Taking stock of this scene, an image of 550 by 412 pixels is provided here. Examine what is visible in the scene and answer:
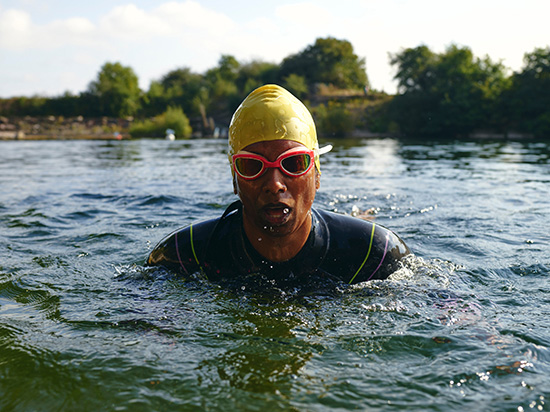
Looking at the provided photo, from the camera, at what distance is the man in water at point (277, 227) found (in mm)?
3314

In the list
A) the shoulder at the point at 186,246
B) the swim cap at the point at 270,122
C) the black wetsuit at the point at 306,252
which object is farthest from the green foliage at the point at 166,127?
the swim cap at the point at 270,122

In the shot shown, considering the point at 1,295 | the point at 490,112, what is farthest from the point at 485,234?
the point at 490,112

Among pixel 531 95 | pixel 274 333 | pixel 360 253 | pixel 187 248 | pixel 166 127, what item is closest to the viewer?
pixel 274 333

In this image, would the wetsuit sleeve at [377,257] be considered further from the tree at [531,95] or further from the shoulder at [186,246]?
the tree at [531,95]

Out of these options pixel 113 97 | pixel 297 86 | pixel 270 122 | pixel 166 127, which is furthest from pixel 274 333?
pixel 113 97

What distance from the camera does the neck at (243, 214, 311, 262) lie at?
3551mm

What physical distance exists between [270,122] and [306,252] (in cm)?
100

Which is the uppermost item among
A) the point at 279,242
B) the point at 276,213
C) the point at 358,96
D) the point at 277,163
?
the point at 358,96

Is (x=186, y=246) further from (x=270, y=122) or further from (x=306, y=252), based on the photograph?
(x=270, y=122)

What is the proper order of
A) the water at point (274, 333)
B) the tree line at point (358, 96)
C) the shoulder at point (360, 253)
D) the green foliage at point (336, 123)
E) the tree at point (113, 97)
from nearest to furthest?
the water at point (274, 333), the shoulder at point (360, 253), the tree line at point (358, 96), the green foliage at point (336, 123), the tree at point (113, 97)

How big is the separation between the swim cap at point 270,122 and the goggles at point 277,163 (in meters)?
0.13

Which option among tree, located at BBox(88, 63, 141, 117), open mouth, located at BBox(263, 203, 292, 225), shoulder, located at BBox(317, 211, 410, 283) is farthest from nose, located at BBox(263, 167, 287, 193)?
tree, located at BBox(88, 63, 141, 117)

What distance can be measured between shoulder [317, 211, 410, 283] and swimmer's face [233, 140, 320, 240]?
0.43 m

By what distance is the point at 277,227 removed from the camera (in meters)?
3.36
